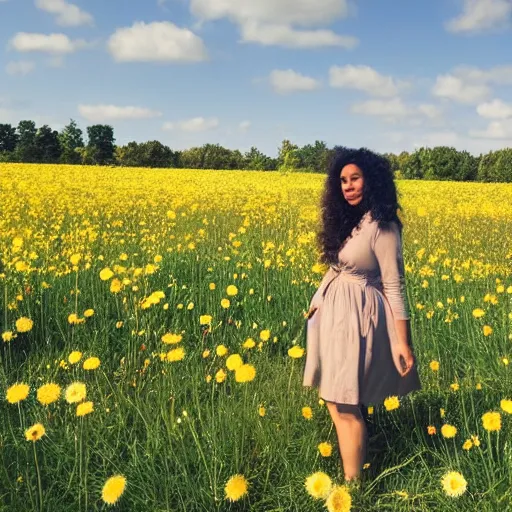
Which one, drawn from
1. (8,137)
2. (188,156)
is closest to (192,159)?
(188,156)

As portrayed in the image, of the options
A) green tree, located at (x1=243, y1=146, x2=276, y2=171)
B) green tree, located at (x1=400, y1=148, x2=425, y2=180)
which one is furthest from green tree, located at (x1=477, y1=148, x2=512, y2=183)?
green tree, located at (x1=243, y1=146, x2=276, y2=171)

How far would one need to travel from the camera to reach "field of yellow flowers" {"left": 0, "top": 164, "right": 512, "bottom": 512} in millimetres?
1952

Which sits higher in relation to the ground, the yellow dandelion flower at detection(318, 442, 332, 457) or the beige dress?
the beige dress

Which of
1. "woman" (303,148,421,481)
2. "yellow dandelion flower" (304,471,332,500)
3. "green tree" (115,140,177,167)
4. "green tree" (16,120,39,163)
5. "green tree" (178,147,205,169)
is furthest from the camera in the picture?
"green tree" (178,147,205,169)

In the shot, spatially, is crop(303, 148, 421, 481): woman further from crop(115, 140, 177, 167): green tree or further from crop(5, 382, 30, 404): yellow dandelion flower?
crop(115, 140, 177, 167): green tree

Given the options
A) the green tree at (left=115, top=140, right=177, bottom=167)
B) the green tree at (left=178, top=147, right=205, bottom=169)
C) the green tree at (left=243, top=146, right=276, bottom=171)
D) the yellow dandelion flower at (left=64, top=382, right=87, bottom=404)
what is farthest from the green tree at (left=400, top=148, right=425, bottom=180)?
the yellow dandelion flower at (left=64, top=382, right=87, bottom=404)

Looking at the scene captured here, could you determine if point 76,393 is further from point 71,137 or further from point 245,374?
point 71,137

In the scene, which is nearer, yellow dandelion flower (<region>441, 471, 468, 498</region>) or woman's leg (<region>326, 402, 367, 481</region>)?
yellow dandelion flower (<region>441, 471, 468, 498</region>)

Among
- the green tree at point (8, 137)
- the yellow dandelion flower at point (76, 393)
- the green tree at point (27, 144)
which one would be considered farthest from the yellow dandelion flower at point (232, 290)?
the green tree at point (8, 137)

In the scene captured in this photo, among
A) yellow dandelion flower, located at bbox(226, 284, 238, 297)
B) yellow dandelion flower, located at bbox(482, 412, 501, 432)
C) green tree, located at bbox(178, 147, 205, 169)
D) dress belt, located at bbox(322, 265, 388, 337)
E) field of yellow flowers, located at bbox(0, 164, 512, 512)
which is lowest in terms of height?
field of yellow flowers, located at bbox(0, 164, 512, 512)

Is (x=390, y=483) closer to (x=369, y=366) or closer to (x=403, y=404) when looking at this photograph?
(x=369, y=366)

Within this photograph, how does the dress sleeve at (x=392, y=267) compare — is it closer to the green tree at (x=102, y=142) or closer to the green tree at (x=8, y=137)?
the green tree at (x=102, y=142)

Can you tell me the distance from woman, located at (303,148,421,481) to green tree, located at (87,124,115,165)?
155ft

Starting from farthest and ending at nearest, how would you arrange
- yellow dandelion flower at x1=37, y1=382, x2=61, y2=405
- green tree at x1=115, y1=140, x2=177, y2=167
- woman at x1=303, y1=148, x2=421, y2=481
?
green tree at x1=115, y1=140, x2=177, y2=167 → woman at x1=303, y1=148, x2=421, y2=481 → yellow dandelion flower at x1=37, y1=382, x2=61, y2=405
